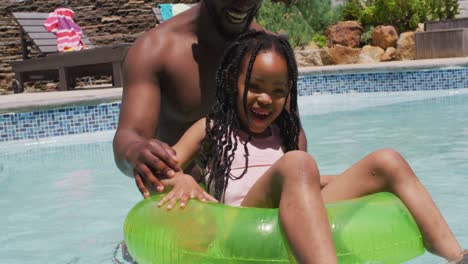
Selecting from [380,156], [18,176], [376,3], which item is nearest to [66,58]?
[18,176]

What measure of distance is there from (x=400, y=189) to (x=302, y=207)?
47cm

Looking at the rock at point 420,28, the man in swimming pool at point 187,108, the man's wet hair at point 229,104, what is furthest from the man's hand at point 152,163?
the rock at point 420,28

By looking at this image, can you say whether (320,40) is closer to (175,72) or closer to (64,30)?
(64,30)

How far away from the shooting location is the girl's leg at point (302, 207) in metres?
2.07

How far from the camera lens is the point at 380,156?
2.49 metres

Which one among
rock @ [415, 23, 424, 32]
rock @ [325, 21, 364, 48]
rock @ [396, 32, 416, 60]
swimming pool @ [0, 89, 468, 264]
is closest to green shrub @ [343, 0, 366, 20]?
rock @ [325, 21, 364, 48]

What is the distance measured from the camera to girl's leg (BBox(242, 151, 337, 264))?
2.07 meters

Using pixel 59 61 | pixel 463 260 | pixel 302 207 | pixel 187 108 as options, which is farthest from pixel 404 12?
pixel 302 207

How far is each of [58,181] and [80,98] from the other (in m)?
2.41

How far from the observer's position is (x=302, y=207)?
7.00 ft

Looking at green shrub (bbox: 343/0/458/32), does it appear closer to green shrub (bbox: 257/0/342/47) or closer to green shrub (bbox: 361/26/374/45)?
green shrub (bbox: 361/26/374/45)

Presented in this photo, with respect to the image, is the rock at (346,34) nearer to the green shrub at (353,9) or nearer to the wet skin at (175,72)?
the green shrub at (353,9)

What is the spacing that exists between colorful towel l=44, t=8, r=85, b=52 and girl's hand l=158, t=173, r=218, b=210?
368 inches

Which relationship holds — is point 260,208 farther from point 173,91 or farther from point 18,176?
point 18,176
